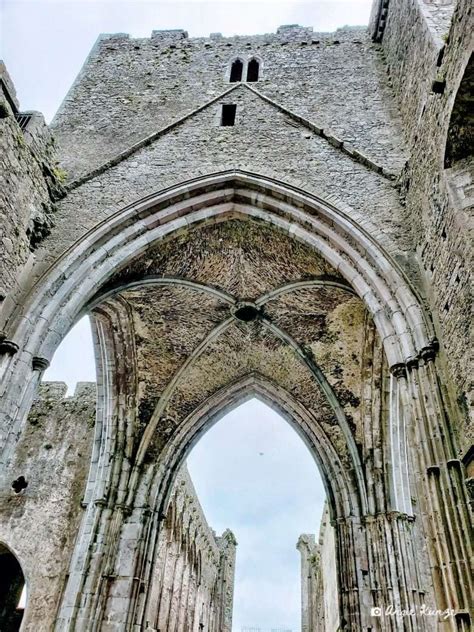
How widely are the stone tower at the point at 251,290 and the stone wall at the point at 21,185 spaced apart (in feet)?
0.09

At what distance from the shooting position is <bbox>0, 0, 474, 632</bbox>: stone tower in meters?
4.64

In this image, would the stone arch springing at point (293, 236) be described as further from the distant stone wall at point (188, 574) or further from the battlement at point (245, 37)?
the distant stone wall at point (188, 574)

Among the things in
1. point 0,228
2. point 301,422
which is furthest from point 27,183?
point 301,422

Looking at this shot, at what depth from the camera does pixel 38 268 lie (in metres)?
5.59

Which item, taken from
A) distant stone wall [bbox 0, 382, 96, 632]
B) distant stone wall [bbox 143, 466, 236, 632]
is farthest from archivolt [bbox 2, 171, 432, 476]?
distant stone wall [bbox 143, 466, 236, 632]

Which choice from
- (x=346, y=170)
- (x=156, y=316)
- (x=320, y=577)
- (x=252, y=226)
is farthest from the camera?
(x=320, y=577)

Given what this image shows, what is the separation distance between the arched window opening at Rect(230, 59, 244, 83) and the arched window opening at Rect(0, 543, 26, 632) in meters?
9.99

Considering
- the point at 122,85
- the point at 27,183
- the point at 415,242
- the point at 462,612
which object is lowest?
the point at 462,612

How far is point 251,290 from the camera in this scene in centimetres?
839

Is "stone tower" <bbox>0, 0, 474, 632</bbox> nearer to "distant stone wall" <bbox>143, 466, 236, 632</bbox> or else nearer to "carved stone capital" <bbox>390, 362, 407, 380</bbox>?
"carved stone capital" <bbox>390, 362, 407, 380</bbox>

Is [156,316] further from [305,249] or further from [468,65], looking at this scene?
[468,65]

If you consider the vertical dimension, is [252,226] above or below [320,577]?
above

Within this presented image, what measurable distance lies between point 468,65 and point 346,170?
8.58 ft

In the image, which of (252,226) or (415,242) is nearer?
(415,242)
